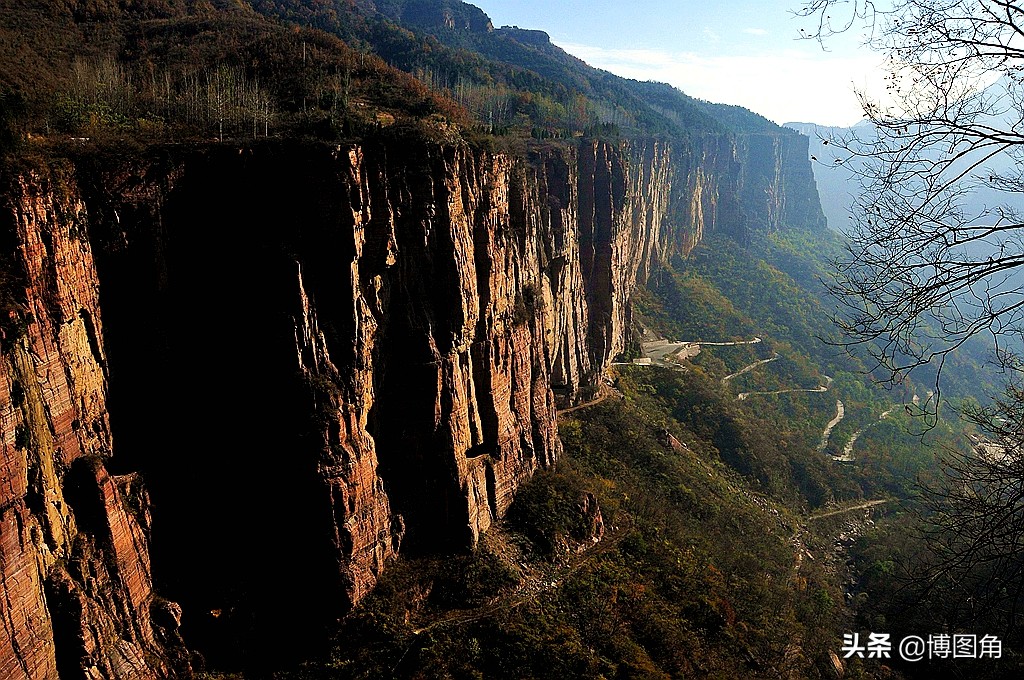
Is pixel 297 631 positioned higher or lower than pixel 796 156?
lower

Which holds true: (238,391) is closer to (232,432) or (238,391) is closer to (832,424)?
(232,432)

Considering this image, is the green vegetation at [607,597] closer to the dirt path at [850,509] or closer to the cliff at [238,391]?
the cliff at [238,391]

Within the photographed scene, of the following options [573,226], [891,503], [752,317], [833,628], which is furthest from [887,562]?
[752,317]

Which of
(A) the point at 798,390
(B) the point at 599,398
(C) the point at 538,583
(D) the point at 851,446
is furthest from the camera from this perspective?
(A) the point at 798,390

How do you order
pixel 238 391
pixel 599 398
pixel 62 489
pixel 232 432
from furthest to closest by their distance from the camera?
pixel 599 398 < pixel 232 432 < pixel 238 391 < pixel 62 489

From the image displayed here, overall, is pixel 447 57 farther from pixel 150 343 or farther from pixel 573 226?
pixel 150 343

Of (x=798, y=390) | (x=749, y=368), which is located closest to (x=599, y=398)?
(x=749, y=368)

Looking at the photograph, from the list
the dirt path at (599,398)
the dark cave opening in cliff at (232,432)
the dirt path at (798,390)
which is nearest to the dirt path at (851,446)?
the dirt path at (798,390)
